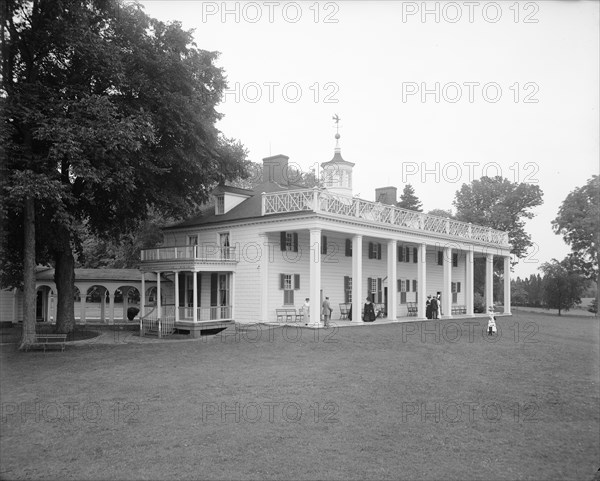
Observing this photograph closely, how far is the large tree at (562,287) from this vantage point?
1858 inches

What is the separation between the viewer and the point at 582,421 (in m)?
11.0

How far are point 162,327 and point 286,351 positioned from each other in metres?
9.64

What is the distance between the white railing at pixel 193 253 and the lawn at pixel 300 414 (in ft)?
25.0

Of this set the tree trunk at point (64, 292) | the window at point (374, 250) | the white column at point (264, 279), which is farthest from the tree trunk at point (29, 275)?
the window at point (374, 250)

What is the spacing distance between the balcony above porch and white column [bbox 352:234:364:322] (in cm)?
614

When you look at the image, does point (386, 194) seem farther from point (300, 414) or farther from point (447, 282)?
point (300, 414)

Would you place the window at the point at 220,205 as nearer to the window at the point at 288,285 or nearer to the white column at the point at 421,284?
the window at the point at 288,285

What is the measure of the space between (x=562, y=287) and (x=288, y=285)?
102 feet

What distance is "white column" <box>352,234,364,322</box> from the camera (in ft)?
85.6

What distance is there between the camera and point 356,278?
26109 millimetres

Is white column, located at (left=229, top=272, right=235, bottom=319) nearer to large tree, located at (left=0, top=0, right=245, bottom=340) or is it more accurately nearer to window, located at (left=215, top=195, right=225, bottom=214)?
large tree, located at (left=0, top=0, right=245, bottom=340)

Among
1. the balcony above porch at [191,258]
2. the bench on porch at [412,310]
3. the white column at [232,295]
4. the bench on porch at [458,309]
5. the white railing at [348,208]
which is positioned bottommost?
the bench on porch at [458,309]

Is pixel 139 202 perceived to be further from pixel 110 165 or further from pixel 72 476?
pixel 72 476

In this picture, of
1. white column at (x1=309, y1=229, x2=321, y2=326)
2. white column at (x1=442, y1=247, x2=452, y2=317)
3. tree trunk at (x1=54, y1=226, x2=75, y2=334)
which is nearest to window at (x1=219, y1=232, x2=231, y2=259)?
white column at (x1=309, y1=229, x2=321, y2=326)
